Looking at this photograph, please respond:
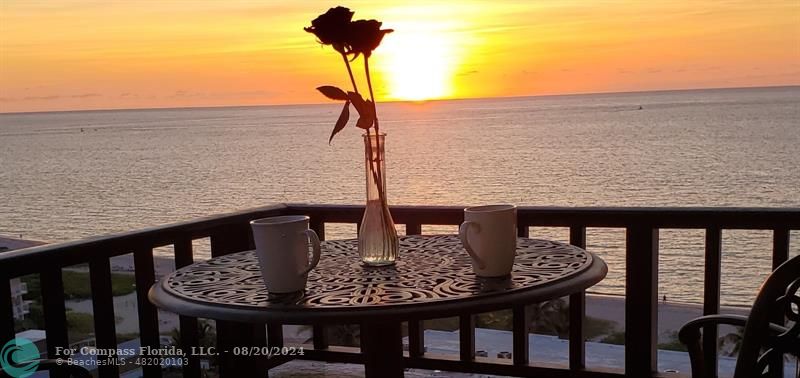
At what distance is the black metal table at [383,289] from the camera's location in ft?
4.23

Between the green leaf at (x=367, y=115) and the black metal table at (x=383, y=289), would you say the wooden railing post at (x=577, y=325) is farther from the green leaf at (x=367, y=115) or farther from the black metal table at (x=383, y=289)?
the green leaf at (x=367, y=115)

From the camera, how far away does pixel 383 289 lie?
144 centimetres

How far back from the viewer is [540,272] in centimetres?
151

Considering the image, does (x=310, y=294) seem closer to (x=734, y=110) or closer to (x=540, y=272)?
(x=540, y=272)

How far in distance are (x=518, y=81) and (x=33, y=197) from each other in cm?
2544

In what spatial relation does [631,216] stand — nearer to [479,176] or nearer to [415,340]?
[415,340]

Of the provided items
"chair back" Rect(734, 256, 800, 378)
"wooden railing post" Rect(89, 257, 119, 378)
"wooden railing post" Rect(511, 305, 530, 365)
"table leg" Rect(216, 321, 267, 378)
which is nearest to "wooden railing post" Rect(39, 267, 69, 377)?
"wooden railing post" Rect(89, 257, 119, 378)

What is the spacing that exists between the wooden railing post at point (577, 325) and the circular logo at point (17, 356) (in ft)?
5.86

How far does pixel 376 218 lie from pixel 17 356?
107cm

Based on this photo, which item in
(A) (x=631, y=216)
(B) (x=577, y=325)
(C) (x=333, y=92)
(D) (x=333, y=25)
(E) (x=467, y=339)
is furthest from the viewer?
(E) (x=467, y=339)

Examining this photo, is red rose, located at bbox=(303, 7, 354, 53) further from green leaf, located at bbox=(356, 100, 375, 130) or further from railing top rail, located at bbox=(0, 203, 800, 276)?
railing top rail, located at bbox=(0, 203, 800, 276)

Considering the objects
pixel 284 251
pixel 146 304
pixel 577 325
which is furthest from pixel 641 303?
pixel 146 304

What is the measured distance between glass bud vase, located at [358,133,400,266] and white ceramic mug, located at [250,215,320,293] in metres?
0.26

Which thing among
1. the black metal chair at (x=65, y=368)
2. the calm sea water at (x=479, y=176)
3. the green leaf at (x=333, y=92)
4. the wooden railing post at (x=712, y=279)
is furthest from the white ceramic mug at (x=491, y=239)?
the calm sea water at (x=479, y=176)
